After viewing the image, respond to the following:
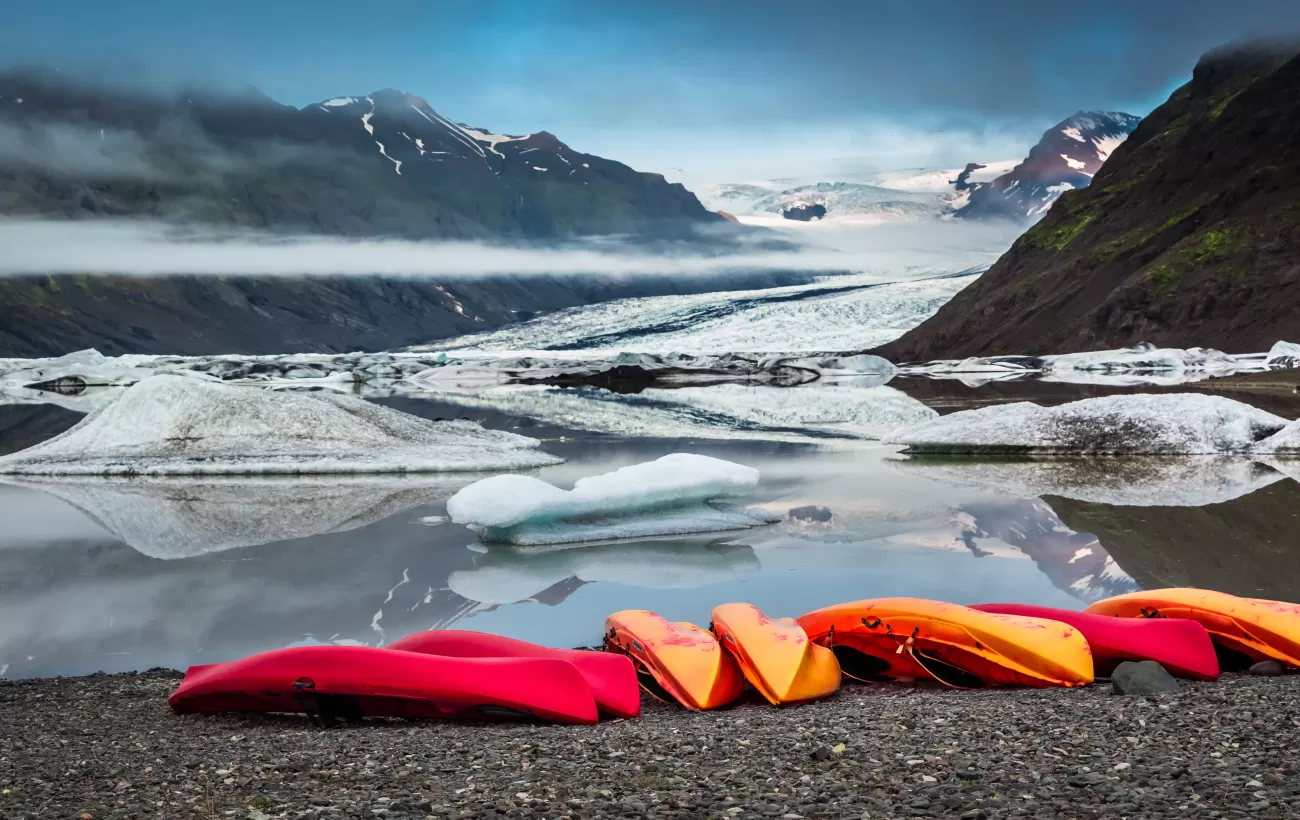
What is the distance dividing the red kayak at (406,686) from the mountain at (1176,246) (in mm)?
60298

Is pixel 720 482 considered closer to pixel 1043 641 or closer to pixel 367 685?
pixel 1043 641

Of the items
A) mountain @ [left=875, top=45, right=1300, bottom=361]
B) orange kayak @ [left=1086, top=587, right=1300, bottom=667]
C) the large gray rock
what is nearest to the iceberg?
orange kayak @ [left=1086, top=587, right=1300, bottom=667]

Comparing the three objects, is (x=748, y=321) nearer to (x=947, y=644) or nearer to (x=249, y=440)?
(x=249, y=440)

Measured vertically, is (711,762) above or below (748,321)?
below

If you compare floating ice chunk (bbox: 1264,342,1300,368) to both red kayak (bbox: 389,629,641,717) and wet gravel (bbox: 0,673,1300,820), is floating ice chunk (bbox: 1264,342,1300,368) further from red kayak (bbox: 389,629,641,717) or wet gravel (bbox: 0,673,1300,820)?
red kayak (bbox: 389,629,641,717)

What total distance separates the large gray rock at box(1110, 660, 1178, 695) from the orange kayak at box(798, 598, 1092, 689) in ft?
0.64

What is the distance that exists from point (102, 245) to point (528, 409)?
178192mm

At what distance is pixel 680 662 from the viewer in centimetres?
484

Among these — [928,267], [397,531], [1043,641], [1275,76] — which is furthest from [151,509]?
[928,267]

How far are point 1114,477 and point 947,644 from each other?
24.3 feet

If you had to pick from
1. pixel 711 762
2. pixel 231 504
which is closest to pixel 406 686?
pixel 711 762

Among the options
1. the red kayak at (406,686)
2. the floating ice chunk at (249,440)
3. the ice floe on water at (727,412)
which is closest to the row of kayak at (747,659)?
the red kayak at (406,686)

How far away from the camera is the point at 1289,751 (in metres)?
3.23

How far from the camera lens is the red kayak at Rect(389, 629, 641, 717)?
14.7 ft
